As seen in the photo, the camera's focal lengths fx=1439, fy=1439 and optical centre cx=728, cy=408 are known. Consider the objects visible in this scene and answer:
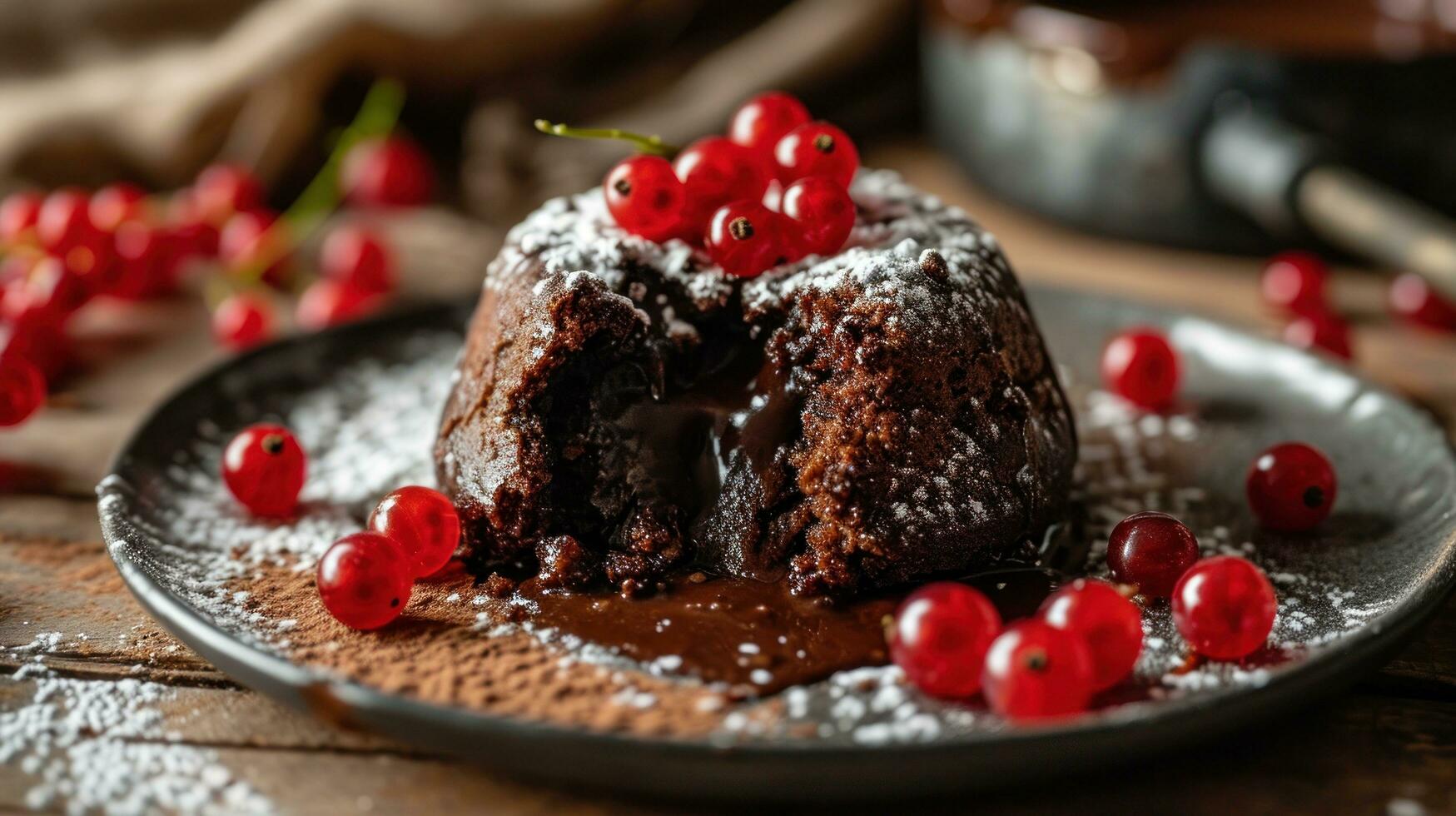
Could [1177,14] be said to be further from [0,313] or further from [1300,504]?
[0,313]

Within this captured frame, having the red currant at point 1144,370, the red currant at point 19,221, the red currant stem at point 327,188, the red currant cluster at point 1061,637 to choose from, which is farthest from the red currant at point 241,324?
the red currant cluster at point 1061,637

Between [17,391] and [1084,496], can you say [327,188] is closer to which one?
[17,391]

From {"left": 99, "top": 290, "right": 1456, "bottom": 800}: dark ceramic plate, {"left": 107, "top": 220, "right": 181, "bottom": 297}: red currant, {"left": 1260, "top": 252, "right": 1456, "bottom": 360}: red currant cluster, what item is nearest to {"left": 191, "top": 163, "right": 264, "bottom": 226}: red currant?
{"left": 107, "top": 220, "right": 181, "bottom": 297}: red currant

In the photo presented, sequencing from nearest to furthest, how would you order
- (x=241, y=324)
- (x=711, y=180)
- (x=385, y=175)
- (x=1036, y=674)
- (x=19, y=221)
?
(x=1036, y=674), (x=711, y=180), (x=241, y=324), (x=19, y=221), (x=385, y=175)

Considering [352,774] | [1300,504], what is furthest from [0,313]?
[1300,504]

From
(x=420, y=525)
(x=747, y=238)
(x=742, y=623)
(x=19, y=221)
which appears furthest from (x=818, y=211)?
(x=19, y=221)

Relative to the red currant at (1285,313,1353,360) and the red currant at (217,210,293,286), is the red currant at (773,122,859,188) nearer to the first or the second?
the red currant at (1285,313,1353,360)
